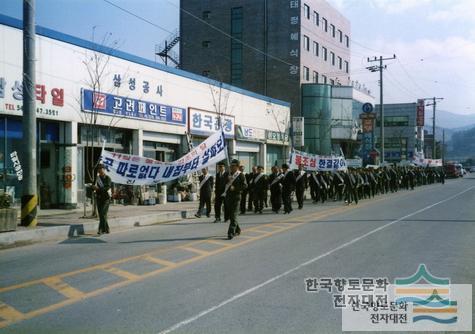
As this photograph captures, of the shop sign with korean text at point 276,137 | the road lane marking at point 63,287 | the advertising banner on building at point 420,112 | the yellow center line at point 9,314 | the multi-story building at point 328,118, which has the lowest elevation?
the yellow center line at point 9,314

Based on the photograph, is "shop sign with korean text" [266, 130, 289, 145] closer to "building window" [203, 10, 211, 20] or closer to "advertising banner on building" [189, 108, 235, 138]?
"advertising banner on building" [189, 108, 235, 138]

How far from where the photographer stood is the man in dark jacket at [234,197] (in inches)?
444

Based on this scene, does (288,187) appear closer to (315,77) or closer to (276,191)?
(276,191)

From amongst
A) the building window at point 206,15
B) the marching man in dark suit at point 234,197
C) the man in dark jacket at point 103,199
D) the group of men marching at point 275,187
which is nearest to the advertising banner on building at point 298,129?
the group of men marching at point 275,187

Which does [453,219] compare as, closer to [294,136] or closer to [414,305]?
[414,305]

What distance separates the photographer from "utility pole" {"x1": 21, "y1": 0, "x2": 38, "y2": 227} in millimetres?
12477

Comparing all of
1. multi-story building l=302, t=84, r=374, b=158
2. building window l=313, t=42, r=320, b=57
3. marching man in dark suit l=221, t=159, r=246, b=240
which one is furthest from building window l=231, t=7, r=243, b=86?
marching man in dark suit l=221, t=159, r=246, b=240

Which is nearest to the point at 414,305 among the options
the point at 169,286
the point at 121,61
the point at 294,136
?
the point at 169,286

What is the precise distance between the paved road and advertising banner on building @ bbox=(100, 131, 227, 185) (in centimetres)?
211

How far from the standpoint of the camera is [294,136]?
37469 mm

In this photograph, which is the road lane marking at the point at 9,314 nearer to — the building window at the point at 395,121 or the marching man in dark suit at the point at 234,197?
the marching man in dark suit at the point at 234,197

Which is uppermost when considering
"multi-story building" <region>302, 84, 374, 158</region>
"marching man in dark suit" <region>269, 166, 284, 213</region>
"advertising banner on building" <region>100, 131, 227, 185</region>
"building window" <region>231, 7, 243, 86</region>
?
"building window" <region>231, 7, 243, 86</region>

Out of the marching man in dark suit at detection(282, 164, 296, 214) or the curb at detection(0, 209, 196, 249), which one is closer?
the curb at detection(0, 209, 196, 249)

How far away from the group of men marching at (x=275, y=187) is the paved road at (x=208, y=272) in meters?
1.17
